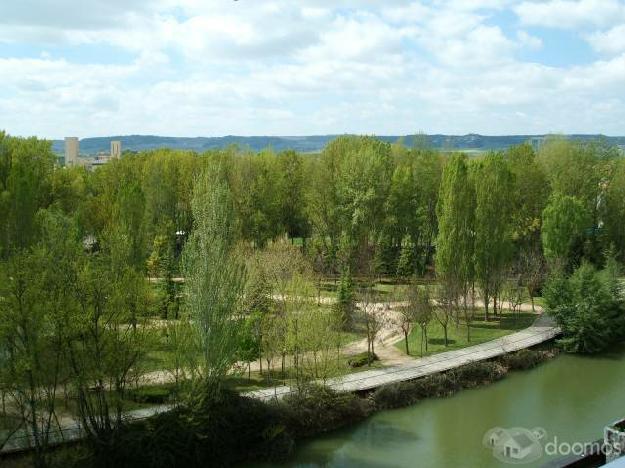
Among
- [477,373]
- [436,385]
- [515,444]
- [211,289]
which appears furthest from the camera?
[477,373]

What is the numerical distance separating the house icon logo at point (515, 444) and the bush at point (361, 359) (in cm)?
513

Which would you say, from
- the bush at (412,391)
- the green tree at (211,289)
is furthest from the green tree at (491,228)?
the green tree at (211,289)

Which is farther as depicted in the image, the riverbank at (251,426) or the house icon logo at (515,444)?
the house icon logo at (515,444)

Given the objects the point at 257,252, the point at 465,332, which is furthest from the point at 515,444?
the point at 257,252

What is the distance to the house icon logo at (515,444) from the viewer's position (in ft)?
56.3

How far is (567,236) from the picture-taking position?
3359 cm

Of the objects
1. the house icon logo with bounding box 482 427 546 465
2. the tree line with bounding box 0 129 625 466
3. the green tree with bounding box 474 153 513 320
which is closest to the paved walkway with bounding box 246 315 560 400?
the tree line with bounding box 0 129 625 466

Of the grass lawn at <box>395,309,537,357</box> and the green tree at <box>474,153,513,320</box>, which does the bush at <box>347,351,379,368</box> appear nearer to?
the grass lawn at <box>395,309,537,357</box>

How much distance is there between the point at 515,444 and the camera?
1816 centimetres

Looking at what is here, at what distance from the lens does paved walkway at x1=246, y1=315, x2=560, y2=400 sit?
20109 mm

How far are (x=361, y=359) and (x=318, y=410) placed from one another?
460 cm

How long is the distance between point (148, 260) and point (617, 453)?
26383 mm

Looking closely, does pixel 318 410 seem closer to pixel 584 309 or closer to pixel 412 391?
pixel 412 391

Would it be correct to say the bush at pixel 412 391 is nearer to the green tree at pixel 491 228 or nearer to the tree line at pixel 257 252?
the tree line at pixel 257 252
